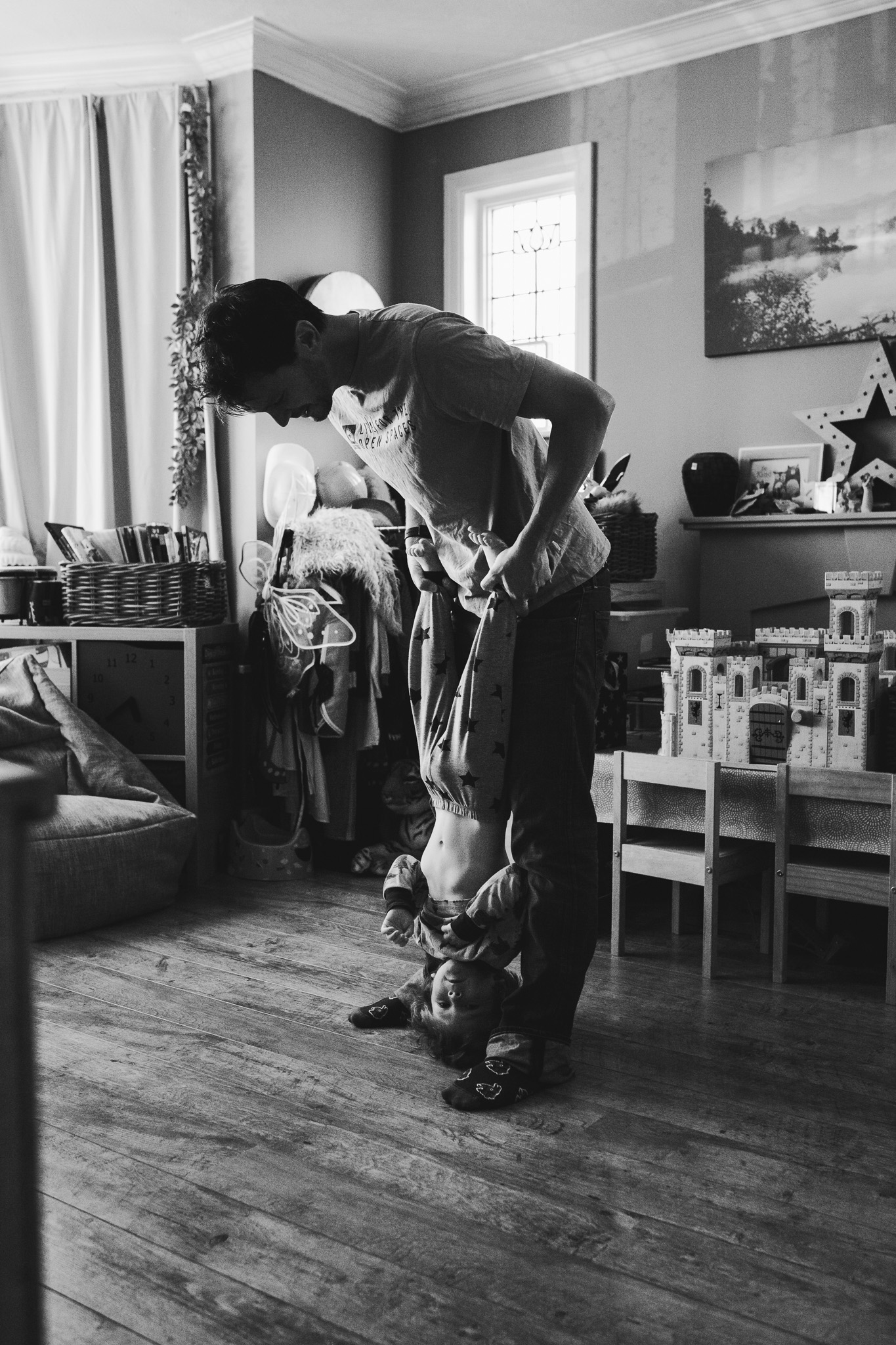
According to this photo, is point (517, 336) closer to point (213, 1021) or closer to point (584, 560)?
point (584, 560)

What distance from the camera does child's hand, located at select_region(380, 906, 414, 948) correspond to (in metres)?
2.08

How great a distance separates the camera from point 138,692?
3.42m

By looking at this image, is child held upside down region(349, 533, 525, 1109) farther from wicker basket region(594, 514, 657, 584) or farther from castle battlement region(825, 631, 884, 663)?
wicker basket region(594, 514, 657, 584)

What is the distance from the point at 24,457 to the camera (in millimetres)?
4094

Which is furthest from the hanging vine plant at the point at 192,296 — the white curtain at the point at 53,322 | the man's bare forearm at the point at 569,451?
the man's bare forearm at the point at 569,451

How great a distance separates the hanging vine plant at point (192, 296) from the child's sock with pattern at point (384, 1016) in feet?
7.19

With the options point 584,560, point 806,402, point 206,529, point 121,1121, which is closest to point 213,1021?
point 121,1121

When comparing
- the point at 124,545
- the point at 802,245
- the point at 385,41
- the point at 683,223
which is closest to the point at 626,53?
the point at 683,223

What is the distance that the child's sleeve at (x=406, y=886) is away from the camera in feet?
6.92

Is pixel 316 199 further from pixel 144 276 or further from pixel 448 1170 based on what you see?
pixel 448 1170

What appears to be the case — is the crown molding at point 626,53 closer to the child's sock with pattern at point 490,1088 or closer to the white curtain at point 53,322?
the white curtain at point 53,322

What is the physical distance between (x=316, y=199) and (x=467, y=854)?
9.15ft

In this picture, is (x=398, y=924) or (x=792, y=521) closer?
(x=398, y=924)

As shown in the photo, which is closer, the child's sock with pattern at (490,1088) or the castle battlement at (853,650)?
the child's sock with pattern at (490,1088)
